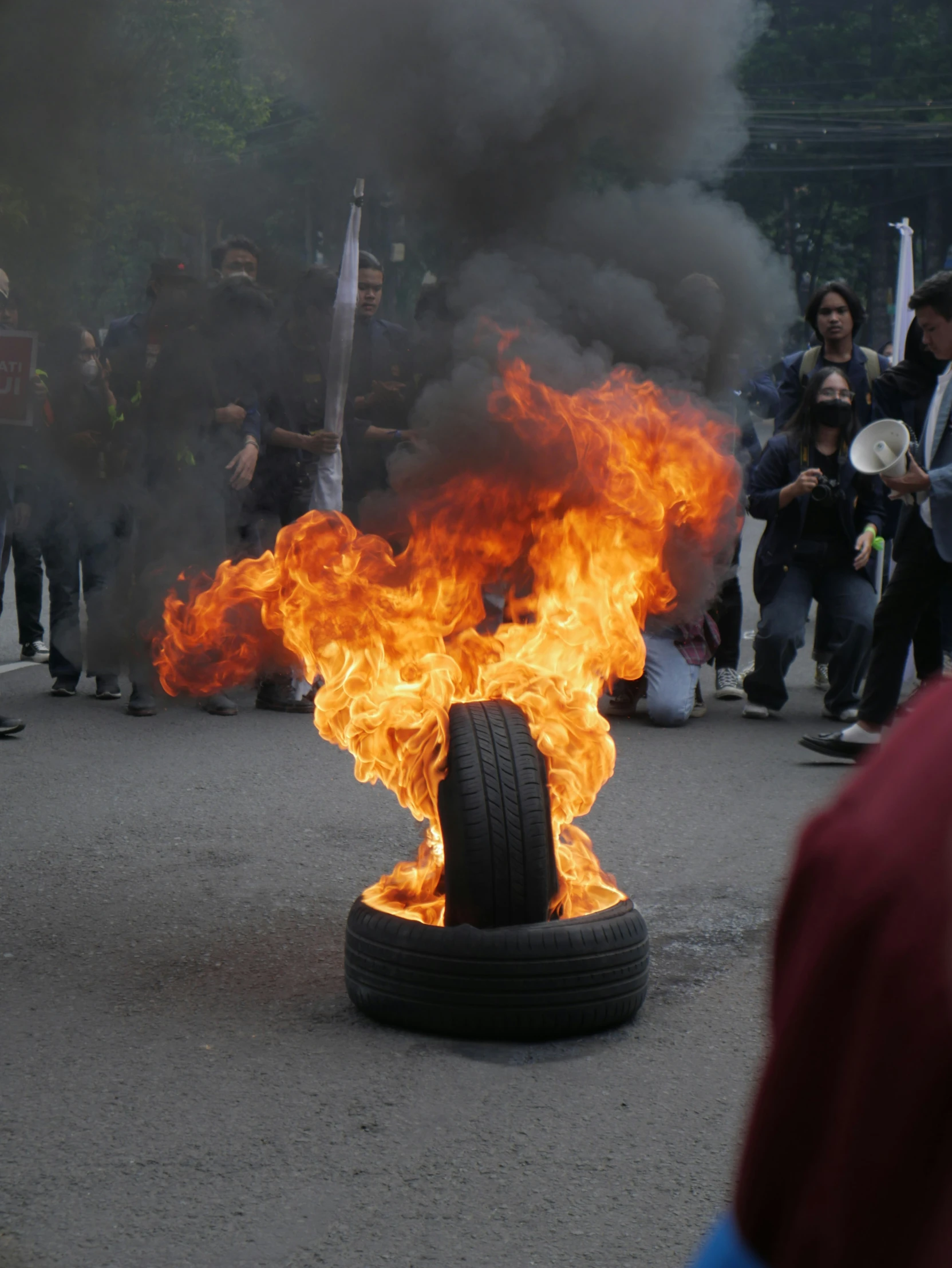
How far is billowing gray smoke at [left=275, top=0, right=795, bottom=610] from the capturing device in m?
4.84

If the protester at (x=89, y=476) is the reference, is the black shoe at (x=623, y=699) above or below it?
below

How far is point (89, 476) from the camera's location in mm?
8047

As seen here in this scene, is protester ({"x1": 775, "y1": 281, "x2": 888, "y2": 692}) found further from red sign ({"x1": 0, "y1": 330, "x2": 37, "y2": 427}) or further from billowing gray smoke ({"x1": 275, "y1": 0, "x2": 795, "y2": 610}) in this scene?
red sign ({"x1": 0, "y1": 330, "x2": 37, "y2": 427})

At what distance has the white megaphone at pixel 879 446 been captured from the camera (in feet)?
22.1

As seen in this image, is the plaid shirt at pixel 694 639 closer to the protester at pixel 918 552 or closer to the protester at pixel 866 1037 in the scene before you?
the protester at pixel 918 552

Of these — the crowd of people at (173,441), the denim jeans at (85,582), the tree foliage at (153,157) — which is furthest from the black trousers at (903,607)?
the denim jeans at (85,582)

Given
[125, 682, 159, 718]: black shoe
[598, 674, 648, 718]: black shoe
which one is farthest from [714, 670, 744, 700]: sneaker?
[125, 682, 159, 718]: black shoe

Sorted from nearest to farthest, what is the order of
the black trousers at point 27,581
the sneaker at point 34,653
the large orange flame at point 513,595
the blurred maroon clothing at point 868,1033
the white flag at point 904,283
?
1. the blurred maroon clothing at point 868,1033
2. the large orange flame at point 513,595
3. the black trousers at point 27,581
4. the white flag at point 904,283
5. the sneaker at point 34,653

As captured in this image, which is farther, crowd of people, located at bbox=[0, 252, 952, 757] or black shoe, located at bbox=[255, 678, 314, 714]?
black shoe, located at bbox=[255, 678, 314, 714]

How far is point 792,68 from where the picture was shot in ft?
117

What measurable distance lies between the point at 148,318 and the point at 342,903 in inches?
158

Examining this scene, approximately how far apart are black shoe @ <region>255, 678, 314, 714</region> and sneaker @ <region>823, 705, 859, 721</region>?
2.79m

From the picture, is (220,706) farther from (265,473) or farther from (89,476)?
(89,476)

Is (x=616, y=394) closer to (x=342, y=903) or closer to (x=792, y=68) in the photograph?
(x=342, y=903)
